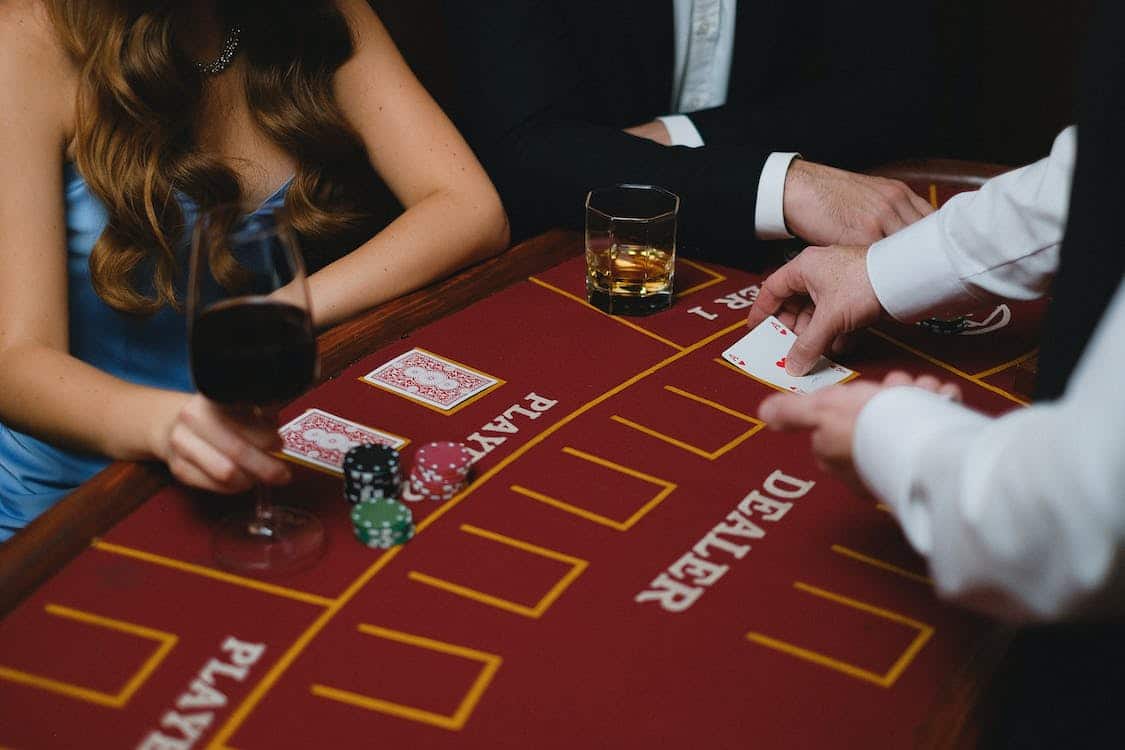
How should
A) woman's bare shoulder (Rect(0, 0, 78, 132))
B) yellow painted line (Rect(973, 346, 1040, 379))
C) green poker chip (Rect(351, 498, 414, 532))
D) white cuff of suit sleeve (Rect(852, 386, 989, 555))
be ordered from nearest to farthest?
white cuff of suit sleeve (Rect(852, 386, 989, 555)) < green poker chip (Rect(351, 498, 414, 532)) < yellow painted line (Rect(973, 346, 1040, 379)) < woman's bare shoulder (Rect(0, 0, 78, 132))

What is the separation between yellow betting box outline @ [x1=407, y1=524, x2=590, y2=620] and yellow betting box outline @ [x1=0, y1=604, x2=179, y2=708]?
242 mm

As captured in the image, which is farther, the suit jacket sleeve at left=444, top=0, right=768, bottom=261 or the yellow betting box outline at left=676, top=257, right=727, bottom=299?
the suit jacket sleeve at left=444, top=0, right=768, bottom=261

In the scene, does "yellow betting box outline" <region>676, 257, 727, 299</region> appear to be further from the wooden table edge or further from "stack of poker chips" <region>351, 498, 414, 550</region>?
"stack of poker chips" <region>351, 498, 414, 550</region>

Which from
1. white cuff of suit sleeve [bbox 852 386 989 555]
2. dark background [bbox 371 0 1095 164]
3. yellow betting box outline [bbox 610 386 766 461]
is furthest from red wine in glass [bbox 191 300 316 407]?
dark background [bbox 371 0 1095 164]

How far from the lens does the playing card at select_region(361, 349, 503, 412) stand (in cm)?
140

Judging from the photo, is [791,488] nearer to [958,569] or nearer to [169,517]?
[958,569]

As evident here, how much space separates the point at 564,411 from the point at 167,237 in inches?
33.1

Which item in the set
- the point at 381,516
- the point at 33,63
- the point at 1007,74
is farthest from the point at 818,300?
the point at 1007,74

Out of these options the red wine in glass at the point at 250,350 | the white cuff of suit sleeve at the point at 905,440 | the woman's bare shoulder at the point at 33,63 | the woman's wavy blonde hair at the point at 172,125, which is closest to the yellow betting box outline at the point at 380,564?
the red wine in glass at the point at 250,350

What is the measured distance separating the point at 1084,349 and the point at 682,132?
1.36m

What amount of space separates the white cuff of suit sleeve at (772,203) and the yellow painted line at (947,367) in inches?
11.6

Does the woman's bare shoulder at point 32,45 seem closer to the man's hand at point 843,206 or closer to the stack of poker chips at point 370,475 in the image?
the stack of poker chips at point 370,475

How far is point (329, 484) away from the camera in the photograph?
124 cm

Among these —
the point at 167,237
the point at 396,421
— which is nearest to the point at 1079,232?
the point at 396,421
